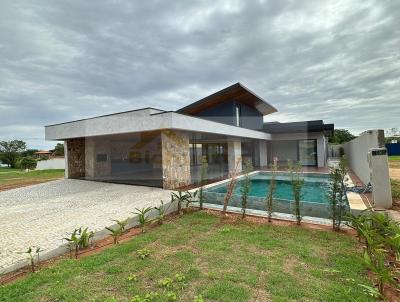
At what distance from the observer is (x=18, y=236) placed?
18.9 ft

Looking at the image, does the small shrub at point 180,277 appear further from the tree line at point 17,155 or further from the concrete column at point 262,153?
the tree line at point 17,155

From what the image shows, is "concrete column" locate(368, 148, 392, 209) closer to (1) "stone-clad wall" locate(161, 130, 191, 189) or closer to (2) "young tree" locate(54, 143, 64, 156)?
(1) "stone-clad wall" locate(161, 130, 191, 189)

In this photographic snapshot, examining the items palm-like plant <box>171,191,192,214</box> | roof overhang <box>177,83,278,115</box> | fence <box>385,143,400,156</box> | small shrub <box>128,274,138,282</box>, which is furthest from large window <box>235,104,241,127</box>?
fence <box>385,143,400,156</box>

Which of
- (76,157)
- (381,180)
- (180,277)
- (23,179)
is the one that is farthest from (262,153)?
(23,179)

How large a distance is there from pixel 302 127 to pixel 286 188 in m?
10.4

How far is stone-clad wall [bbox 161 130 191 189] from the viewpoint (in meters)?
11.7

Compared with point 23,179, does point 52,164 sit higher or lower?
higher

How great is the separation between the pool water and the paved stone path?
4458 millimetres

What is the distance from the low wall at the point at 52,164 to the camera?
31.4 meters

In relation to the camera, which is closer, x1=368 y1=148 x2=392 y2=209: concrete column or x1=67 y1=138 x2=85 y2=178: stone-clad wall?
x1=368 y1=148 x2=392 y2=209: concrete column

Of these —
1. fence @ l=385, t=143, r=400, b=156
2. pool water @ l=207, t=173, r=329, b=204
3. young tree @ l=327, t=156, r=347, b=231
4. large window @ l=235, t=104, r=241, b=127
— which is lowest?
pool water @ l=207, t=173, r=329, b=204

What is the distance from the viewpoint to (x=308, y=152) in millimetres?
22734

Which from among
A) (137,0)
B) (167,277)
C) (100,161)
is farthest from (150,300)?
(100,161)

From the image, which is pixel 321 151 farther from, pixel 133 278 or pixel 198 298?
pixel 133 278
